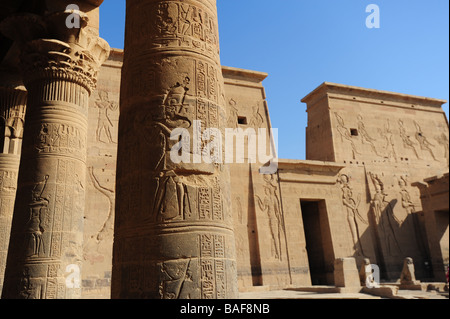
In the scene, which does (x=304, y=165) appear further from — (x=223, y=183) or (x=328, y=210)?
(x=223, y=183)

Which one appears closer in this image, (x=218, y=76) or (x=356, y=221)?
(x=218, y=76)

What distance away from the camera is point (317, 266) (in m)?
16.5

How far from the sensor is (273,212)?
15055mm

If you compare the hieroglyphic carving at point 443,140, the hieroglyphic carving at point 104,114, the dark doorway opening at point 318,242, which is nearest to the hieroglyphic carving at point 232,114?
the hieroglyphic carving at point 104,114

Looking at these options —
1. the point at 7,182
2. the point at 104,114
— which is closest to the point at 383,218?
the point at 104,114

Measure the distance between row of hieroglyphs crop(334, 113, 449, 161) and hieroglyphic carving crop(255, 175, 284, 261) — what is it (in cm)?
467

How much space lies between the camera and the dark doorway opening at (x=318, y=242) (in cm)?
1578

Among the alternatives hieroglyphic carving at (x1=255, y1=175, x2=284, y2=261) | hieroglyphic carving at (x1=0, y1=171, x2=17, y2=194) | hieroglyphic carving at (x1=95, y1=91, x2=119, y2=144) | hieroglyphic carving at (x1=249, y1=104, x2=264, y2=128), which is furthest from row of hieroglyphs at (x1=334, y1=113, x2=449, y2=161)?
hieroglyphic carving at (x1=0, y1=171, x2=17, y2=194)

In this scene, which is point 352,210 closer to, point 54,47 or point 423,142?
point 423,142

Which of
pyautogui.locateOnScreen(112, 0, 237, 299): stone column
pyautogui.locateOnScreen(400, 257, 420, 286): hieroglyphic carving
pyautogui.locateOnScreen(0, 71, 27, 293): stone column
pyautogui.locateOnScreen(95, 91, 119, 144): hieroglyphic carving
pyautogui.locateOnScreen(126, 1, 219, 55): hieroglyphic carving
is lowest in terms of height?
pyautogui.locateOnScreen(400, 257, 420, 286): hieroglyphic carving

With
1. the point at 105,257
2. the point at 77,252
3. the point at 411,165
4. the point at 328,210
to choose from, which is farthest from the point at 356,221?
the point at 77,252

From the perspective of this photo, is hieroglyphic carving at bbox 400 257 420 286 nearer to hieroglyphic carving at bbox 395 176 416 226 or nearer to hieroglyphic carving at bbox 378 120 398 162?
hieroglyphic carving at bbox 395 176 416 226

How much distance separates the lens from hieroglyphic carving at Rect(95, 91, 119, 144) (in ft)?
44.6

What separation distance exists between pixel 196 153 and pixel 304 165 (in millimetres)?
13751
